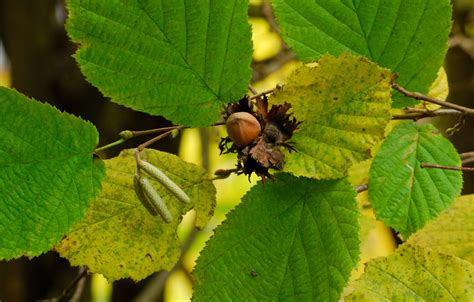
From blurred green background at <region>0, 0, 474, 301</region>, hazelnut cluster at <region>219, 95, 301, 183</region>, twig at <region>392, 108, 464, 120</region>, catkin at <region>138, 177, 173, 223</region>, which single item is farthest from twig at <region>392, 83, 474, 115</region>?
blurred green background at <region>0, 0, 474, 301</region>

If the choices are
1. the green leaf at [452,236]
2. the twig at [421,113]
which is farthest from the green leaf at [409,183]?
the green leaf at [452,236]

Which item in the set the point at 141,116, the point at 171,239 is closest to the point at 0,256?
the point at 171,239

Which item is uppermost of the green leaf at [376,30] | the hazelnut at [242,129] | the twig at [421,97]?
the green leaf at [376,30]

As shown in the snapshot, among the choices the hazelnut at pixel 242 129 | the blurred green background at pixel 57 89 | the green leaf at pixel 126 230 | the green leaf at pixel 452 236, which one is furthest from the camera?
the blurred green background at pixel 57 89

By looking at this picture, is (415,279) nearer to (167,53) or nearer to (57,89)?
(167,53)

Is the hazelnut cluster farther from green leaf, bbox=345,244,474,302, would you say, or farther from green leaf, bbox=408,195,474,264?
green leaf, bbox=408,195,474,264

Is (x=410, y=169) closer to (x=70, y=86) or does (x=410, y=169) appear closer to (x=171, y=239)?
(x=171, y=239)

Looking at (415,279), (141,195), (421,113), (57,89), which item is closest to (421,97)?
(421,113)

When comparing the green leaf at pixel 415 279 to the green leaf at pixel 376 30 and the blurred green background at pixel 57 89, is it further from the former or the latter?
the blurred green background at pixel 57 89
